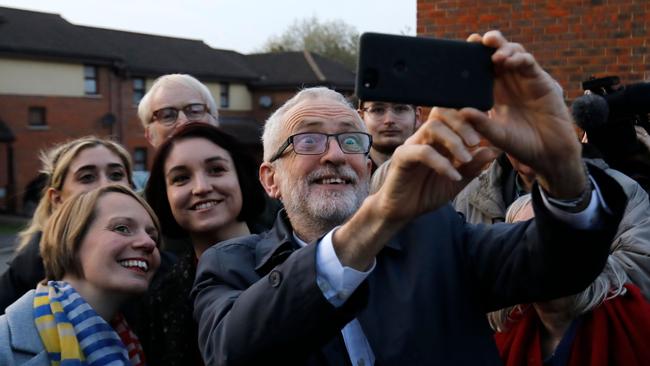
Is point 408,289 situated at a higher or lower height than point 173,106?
lower

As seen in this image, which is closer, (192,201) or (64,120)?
(192,201)

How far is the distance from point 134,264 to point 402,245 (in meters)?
1.12

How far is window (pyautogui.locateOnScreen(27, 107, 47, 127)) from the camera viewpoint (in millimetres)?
26812

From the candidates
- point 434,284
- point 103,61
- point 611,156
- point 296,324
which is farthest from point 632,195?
point 103,61

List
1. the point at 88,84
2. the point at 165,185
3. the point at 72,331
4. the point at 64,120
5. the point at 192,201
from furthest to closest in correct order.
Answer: the point at 88,84, the point at 64,120, the point at 165,185, the point at 192,201, the point at 72,331

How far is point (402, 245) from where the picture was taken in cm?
204

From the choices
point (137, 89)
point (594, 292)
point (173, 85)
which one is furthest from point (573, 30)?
point (137, 89)

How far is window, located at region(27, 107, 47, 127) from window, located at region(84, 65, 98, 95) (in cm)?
246

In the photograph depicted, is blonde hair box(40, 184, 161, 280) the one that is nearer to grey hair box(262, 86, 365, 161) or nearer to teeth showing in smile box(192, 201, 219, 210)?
teeth showing in smile box(192, 201, 219, 210)

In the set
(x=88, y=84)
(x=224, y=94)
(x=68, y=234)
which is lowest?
(x=68, y=234)

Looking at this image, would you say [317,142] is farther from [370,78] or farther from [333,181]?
[370,78]

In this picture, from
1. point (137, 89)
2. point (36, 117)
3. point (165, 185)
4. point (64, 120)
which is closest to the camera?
point (165, 185)

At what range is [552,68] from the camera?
598 cm

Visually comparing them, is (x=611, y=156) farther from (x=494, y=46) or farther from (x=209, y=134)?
(x=494, y=46)
